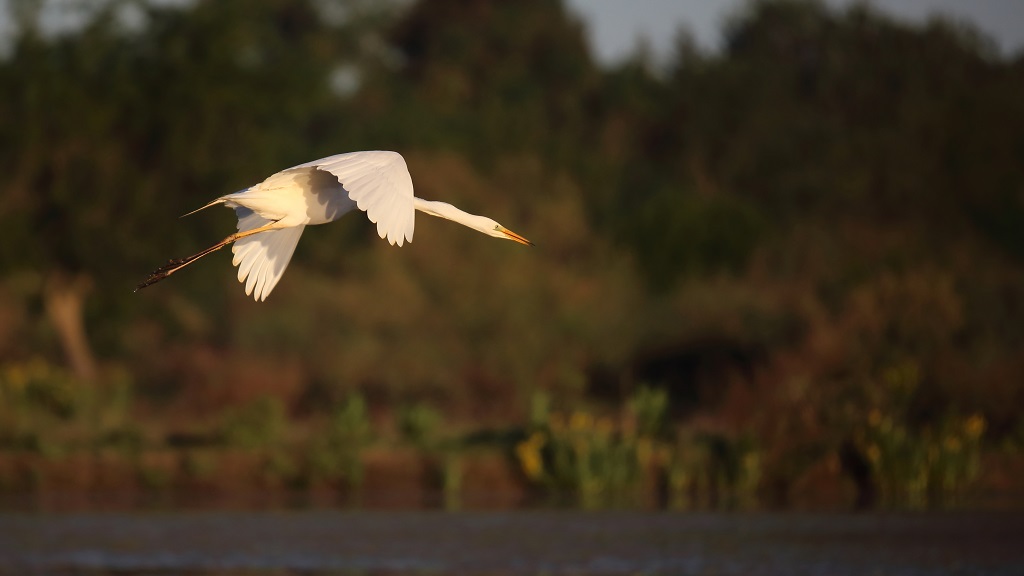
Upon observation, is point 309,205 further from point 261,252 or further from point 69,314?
point 69,314

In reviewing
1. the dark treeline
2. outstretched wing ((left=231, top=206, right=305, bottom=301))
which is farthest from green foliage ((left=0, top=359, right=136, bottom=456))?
outstretched wing ((left=231, top=206, right=305, bottom=301))

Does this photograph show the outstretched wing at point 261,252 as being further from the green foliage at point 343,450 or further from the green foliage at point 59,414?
the green foliage at point 59,414

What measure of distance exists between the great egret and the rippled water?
3.75m

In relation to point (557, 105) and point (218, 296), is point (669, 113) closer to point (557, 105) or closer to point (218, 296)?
point (557, 105)

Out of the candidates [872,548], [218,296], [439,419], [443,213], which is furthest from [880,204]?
[443,213]

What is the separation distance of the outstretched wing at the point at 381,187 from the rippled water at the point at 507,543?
516cm

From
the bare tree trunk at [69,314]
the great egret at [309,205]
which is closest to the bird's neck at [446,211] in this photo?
the great egret at [309,205]

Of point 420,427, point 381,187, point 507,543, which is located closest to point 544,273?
point 420,427

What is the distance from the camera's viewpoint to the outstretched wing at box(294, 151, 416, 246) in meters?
8.66

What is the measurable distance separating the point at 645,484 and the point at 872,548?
583cm

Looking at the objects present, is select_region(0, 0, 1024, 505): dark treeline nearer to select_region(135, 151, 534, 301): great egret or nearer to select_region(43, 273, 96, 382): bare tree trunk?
select_region(43, 273, 96, 382): bare tree trunk

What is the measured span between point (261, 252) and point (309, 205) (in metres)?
0.64

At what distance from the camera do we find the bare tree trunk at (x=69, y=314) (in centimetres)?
3061

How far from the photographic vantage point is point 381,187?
9.14 metres
